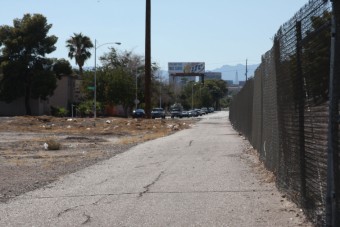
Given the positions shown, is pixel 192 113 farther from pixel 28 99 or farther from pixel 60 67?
pixel 28 99

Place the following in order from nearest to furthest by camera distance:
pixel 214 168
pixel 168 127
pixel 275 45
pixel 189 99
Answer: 1. pixel 275 45
2. pixel 214 168
3. pixel 168 127
4. pixel 189 99

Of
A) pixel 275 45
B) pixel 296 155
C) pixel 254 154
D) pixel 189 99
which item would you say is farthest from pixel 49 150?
pixel 189 99

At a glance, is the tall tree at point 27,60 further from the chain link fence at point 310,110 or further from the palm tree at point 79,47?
the chain link fence at point 310,110

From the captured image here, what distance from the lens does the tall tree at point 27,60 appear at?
74250 mm

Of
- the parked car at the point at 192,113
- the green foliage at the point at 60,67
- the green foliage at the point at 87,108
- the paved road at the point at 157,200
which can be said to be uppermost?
the green foliage at the point at 60,67

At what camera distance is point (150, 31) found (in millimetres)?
59062

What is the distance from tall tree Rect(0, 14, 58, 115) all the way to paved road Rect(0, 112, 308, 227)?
200 feet

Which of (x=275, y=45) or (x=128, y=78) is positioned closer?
(x=275, y=45)

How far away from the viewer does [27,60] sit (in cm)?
7619

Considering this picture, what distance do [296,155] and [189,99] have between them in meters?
157

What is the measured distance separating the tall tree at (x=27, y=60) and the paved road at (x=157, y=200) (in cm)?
6092

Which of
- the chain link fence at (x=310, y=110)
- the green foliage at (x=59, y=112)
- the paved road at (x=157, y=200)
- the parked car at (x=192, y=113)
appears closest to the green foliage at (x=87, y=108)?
the green foliage at (x=59, y=112)

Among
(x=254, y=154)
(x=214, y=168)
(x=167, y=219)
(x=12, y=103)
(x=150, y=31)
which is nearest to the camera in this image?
(x=167, y=219)

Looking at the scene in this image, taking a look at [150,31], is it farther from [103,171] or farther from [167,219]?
[167,219]
